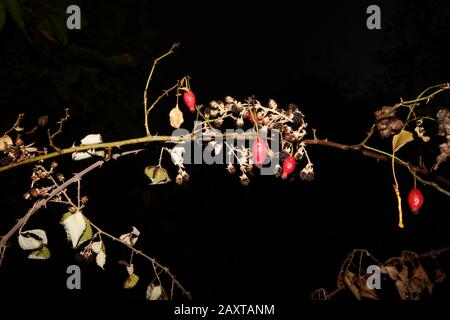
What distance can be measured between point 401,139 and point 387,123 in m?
0.03

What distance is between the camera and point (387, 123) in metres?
0.58

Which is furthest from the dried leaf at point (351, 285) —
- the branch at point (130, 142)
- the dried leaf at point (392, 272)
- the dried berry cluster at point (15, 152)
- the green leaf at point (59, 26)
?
the green leaf at point (59, 26)

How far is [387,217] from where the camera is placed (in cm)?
286

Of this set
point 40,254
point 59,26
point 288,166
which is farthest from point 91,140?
point 59,26

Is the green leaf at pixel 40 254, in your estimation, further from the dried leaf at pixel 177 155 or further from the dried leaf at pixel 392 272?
the dried leaf at pixel 392 272

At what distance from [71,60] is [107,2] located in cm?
49

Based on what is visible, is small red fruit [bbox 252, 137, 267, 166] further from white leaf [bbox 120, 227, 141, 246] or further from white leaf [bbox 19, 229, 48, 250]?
white leaf [bbox 19, 229, 48, 250]

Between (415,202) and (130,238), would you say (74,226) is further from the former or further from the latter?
(415,202)

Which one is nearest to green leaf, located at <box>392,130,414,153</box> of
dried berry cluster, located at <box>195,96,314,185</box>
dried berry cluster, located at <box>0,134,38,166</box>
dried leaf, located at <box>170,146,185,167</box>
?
dried berry cluster, located at <box>195,96,314,185</box>

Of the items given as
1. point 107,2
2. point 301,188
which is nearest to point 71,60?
point 107,2

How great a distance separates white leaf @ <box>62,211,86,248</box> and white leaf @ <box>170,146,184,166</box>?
0.17 m

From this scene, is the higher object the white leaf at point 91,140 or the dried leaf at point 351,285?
the white leaf at point 91,140

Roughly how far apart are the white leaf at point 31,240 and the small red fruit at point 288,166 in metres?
0.40

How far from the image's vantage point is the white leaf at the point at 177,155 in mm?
622
